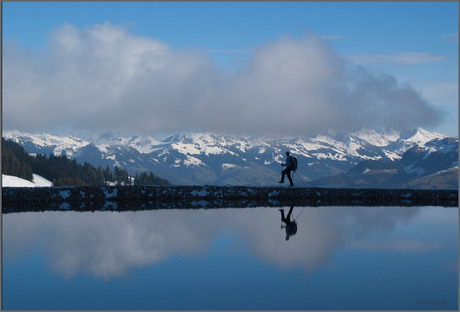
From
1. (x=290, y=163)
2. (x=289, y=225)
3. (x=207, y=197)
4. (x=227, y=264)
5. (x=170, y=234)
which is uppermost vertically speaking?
(x=290, y=163)

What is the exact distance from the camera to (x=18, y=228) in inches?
1085

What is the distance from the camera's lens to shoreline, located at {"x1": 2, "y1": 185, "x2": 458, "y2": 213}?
41906 millimetres

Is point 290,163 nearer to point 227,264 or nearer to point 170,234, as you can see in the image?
point 170,234

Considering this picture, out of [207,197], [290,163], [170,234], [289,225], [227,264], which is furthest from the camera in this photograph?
[207,197]

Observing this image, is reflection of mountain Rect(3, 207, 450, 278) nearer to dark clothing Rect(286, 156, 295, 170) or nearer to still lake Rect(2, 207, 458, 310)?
still lake Rect(2, 207, 458, 310)

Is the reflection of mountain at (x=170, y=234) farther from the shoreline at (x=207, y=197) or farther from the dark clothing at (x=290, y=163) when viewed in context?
the dark clothing at (x=290, y=163)

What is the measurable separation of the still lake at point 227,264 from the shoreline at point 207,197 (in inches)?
409

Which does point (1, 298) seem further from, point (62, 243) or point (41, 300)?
point (62, 243)

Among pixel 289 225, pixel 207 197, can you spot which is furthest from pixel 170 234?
pixel 207 197

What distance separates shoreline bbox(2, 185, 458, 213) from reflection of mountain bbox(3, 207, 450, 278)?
236 inches

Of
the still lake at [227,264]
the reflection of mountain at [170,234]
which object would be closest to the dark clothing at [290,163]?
the reflection of mountain at [170,234]

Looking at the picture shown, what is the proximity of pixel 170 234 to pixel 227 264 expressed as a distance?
23.2ft

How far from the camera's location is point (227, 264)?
1908cm

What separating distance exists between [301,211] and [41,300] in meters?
23.1
